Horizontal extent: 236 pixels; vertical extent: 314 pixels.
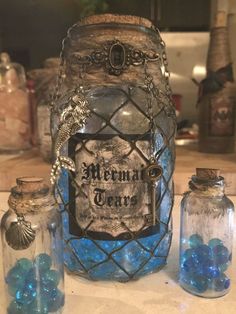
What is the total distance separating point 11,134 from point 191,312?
54 centimetres

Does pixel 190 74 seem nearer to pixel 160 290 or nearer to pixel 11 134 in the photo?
pixel 11 134

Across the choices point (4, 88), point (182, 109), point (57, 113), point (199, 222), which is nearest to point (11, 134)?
point (4, 88)

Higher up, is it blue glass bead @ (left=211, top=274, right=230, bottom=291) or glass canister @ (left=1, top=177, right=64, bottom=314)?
glass canister @ (left=1, top=177, right=64, bottom=314)

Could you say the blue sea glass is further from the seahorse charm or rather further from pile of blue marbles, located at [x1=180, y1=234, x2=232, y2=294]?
the seahorse charm

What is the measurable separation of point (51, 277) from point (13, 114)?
1.53 ft

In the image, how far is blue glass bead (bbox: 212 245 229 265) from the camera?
0.44 m

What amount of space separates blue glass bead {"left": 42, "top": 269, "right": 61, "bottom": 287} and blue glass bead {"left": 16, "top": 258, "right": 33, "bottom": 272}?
2 centimetres

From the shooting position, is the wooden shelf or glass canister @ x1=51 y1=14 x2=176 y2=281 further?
the wooden shelf

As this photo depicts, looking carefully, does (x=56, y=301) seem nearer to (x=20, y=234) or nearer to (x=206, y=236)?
(x=20, y=234)

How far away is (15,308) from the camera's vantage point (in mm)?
Answer: 384

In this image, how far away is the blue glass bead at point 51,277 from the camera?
0.40 metres

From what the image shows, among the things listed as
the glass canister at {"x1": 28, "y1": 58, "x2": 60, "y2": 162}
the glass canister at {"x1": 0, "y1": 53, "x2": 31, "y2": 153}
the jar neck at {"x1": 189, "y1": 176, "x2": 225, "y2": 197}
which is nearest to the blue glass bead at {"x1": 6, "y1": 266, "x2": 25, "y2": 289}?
the jar neck at {"x1": 189, "y1": 176, "x2": 225, "y2": 197}

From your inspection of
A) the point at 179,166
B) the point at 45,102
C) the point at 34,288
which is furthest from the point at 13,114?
the point at 34,288

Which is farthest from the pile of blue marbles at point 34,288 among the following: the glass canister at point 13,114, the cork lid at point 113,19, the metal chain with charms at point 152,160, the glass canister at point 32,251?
the glass canister at point 13,114
